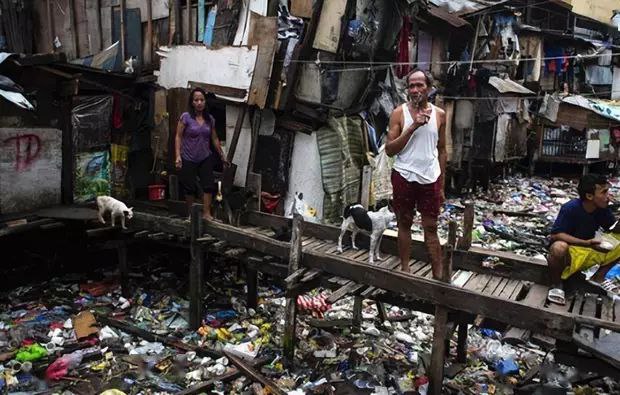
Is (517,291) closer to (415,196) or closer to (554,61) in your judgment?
(415,196)

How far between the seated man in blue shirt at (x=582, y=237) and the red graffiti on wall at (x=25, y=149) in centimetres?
777

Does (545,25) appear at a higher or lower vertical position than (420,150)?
higher

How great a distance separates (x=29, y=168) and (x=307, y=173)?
496 centimetres

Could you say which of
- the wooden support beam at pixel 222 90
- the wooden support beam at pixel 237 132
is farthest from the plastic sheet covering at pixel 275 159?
the wooden support beam at pixel 222 90

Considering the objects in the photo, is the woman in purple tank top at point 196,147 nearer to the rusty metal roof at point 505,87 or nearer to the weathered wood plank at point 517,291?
the weathered wood plank at point 517,291

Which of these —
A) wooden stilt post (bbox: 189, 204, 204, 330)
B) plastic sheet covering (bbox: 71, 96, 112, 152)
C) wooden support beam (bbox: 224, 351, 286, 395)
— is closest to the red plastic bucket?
plastic sheet covering (bbox: 71, 96, 112, 152)

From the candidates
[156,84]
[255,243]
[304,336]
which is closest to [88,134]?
[156,84]

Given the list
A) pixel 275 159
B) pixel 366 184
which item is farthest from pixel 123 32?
pixel 366 184

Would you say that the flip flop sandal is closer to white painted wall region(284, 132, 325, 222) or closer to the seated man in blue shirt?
the seated man in blue shirt

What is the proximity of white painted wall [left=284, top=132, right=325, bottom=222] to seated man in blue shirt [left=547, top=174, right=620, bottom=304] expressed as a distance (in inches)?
214

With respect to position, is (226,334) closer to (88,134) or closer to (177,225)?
(177,225)

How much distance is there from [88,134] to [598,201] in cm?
856

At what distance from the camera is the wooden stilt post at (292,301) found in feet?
18.9

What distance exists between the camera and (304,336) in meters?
6.84
